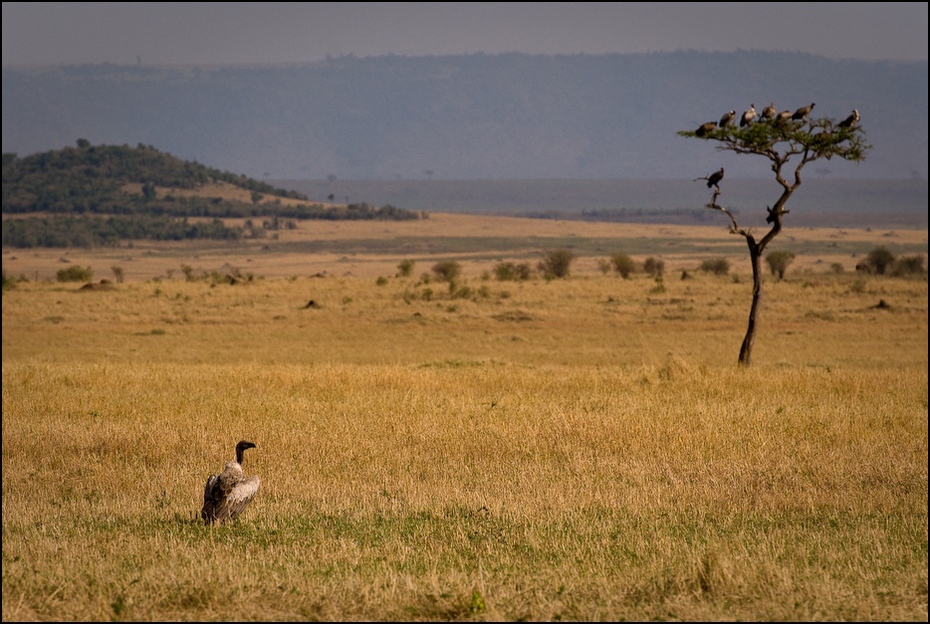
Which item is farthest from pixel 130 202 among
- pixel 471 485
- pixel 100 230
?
pixel 471 485

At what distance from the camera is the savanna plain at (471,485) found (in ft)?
23.8

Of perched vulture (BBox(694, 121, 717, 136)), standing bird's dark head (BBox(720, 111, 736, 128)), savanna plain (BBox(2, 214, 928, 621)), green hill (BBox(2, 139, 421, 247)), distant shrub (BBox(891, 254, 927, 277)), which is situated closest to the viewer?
savanna plain (BBox(2, 214, 928, 621))

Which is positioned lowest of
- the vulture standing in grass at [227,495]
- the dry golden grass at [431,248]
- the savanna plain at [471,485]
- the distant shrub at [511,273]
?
the dry golden grass at [431,248]

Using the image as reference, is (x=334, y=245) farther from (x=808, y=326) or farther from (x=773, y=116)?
(x=773, y=116)

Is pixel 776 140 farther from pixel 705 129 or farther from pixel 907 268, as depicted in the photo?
pixel 907 268

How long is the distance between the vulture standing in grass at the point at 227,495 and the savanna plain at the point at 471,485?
119 millimetres

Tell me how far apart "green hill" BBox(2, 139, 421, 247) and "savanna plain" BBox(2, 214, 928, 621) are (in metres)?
80.6

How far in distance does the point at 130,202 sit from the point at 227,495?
119m

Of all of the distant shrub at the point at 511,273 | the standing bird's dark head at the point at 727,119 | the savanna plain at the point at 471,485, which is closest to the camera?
the savanna plain at the point at 471,485

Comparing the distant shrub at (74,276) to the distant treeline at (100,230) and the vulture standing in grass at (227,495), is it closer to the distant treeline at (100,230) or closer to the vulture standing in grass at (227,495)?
the distant treeline at (100,230)

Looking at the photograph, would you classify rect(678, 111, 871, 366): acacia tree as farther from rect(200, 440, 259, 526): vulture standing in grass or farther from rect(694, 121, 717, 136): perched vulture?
rect(200, 440, 259, 526): vulture standing in grass

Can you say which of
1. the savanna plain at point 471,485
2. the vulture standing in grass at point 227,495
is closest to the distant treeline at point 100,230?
the savanna plain at point 471,485

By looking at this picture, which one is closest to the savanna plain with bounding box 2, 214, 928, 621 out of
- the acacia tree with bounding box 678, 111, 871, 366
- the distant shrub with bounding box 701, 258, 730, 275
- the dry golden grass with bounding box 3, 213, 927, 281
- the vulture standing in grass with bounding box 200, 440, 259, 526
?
the vulture standing in grass with bounding box 200, 440, 259, 526

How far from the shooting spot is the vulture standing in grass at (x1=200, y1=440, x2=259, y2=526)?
9055 millimetres
